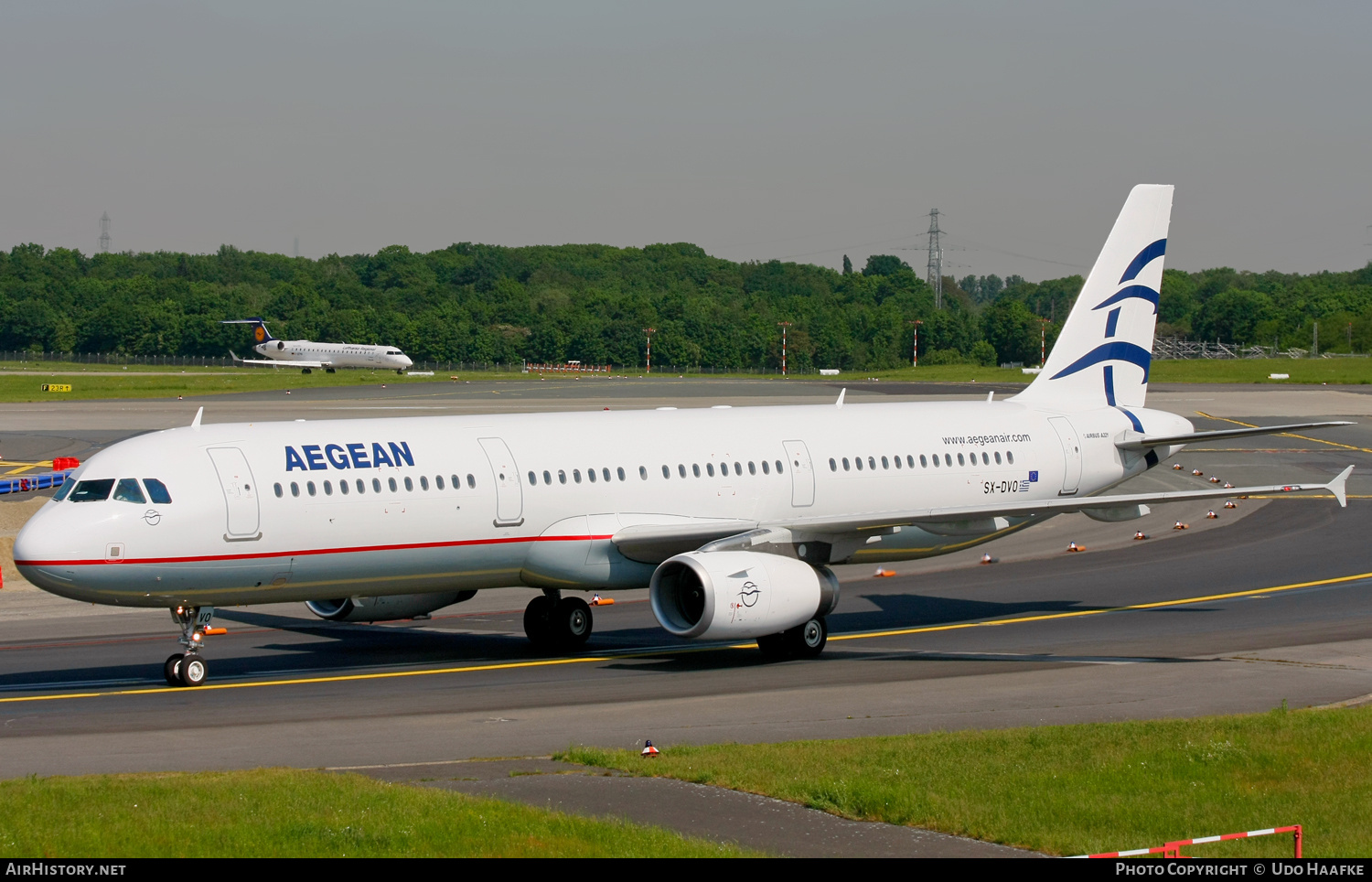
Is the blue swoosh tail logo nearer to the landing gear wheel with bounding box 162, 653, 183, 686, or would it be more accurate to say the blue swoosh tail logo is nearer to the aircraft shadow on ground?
the aircraft shadow on ground

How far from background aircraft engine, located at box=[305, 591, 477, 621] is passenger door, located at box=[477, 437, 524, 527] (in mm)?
2703

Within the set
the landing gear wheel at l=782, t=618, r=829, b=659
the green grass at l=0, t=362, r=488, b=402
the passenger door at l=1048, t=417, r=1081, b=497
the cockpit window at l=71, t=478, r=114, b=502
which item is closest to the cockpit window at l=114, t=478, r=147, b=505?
the cockpit window at l=71, t=478, r=114, b=502

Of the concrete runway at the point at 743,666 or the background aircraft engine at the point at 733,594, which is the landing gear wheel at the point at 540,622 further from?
the background aircraft engine at the point at 733,594

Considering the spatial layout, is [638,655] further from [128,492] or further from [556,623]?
[128,492]

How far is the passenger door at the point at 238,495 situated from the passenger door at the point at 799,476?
34.7ft

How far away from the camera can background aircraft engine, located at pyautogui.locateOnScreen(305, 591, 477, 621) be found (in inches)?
1141

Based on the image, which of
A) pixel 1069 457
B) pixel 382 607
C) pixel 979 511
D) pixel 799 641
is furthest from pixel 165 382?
pixel 979 511

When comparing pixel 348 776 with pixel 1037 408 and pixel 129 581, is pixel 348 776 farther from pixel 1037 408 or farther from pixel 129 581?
pixel 1037 408

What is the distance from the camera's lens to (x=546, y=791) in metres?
16.4

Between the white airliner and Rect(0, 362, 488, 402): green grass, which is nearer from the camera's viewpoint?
the white airliner

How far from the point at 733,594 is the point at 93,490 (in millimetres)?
10566

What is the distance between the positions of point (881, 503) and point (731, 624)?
6373 millimetres

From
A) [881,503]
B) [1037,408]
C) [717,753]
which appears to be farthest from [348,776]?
[1037,408]
